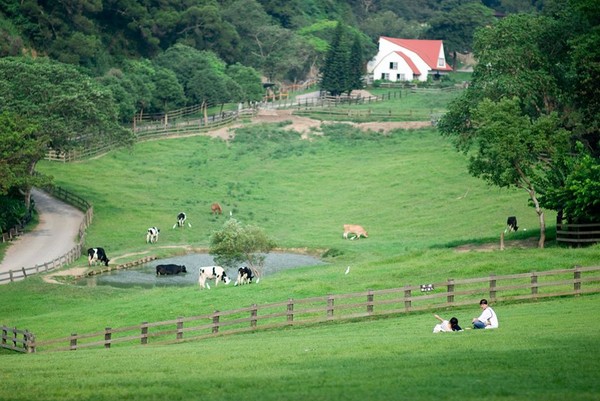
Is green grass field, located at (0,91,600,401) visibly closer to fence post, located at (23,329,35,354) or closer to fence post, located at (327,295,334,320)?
fence post, located at (23,329,35,354)

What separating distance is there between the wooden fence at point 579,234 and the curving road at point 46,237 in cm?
2631

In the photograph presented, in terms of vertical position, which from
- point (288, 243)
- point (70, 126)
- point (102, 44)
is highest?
point (102, 44)

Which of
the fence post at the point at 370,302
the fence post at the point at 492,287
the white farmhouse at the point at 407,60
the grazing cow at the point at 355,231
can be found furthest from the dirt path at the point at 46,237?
the white farmhouse at the point at 407,60

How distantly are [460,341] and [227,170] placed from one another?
64.0 metres

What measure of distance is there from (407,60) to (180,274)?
3352 inches

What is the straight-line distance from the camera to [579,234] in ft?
163

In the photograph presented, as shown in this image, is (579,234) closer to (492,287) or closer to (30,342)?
(492,287)

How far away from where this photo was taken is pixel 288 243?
223ft

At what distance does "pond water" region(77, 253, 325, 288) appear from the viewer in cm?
5744

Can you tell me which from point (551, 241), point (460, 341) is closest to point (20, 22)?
point (551, 241)

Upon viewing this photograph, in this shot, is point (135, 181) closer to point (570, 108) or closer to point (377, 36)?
point (570, 108)

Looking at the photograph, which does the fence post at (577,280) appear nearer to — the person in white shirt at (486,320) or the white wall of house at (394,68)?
the person in white shirt at (486,320)

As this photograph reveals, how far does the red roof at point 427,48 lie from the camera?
14188cm

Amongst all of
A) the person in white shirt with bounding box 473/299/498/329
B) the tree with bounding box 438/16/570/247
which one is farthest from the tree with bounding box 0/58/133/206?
the person in white shirt with bounding box 473/299/498/329
